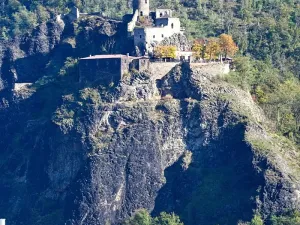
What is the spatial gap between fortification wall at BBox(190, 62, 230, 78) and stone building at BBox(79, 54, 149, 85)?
4.64m

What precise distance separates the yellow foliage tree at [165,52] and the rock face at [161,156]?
2.30 meters

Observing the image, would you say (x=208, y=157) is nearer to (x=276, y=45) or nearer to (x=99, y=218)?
(x=99, y=218)

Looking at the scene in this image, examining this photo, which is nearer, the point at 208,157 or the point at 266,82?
the point at 208,157

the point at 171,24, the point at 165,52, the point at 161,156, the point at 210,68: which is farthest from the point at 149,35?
the point at 161,156

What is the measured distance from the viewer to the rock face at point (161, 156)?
411ft

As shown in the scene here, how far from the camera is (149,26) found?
13825cm

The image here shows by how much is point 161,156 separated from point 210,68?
32.7 ft


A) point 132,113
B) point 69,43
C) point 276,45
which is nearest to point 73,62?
point 69,43

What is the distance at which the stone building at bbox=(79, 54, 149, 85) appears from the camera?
130 metres

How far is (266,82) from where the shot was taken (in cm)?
14038

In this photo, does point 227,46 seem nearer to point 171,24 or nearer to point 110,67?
point 171,24

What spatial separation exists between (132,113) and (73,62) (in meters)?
13.6

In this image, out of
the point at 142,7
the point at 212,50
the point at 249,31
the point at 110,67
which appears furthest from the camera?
the point at 249,31

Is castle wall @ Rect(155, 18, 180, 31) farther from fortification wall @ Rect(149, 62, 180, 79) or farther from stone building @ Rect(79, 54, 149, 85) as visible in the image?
stone building @ Rect(79, 54, 149, 85)
